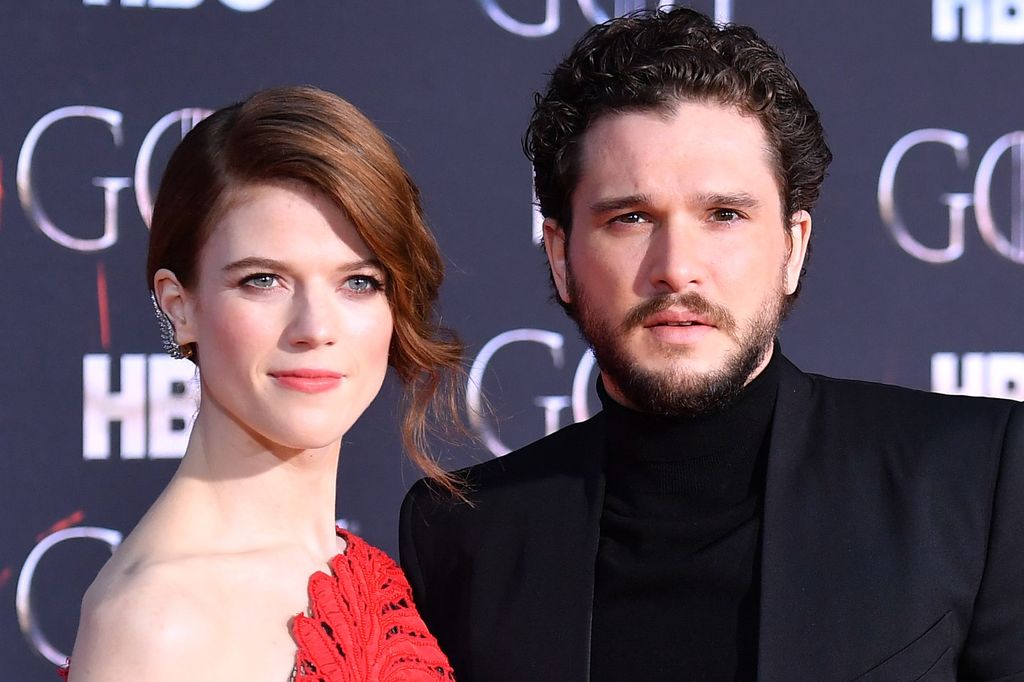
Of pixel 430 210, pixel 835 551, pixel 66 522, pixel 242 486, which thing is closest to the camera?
pixel 835 551

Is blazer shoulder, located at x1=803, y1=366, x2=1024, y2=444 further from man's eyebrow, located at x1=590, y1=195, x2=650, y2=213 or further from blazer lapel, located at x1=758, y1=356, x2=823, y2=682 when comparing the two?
man's eyebrow, located at x1=590, y1=195, x2=650, y2=213

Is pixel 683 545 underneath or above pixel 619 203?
underneath

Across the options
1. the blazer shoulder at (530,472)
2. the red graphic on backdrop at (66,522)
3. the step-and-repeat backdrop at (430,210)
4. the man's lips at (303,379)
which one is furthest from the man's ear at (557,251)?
the red graphic on backdrop at (66,522)

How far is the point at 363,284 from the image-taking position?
1.94m

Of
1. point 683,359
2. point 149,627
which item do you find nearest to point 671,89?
point 683,359

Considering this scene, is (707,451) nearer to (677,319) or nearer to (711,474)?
(711,474)

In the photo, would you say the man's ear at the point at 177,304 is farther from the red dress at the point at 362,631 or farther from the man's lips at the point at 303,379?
the red dress at the point at 362,631

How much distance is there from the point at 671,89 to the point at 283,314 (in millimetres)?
735

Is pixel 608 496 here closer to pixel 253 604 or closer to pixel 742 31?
pixel 253 604

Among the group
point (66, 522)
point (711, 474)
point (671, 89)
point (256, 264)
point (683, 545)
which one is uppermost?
point (671, 89)

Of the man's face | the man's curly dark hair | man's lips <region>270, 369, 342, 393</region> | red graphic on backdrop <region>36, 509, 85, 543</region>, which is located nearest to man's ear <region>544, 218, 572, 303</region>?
the man's curly dark hair

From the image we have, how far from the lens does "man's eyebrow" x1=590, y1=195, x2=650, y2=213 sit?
1.94m

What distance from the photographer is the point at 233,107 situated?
1.92 m

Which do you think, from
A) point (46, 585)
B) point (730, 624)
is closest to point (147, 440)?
point (46, 585)
